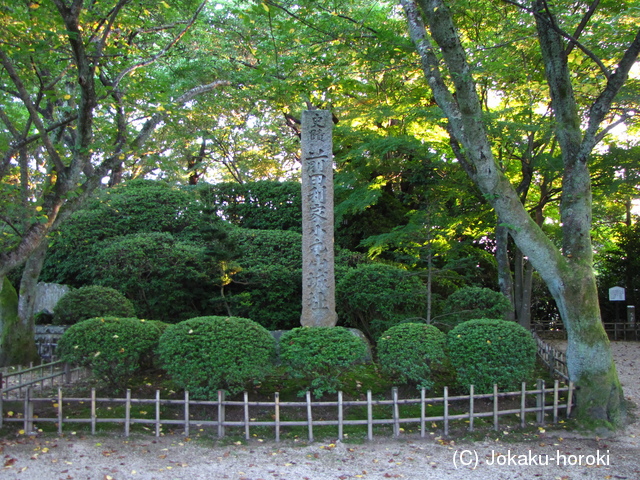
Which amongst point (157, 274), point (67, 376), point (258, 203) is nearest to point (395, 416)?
point (67, 376)

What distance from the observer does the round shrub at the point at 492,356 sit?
6316mm

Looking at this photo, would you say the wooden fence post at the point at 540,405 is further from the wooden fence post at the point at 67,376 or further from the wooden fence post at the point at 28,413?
the wooden fence post at the point at 67,376

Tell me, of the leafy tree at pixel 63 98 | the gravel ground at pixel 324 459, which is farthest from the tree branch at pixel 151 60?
the gravel ground at pixel 324 459

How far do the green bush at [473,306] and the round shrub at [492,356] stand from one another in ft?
6.84

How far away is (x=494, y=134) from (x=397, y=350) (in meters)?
4.52

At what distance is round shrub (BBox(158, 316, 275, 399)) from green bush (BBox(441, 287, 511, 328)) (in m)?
3.79

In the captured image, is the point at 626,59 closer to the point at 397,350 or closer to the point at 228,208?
the point at 397,350

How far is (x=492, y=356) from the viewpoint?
20.8 ft

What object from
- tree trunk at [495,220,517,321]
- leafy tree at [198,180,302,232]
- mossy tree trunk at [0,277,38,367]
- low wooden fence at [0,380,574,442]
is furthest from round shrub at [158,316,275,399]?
leafy tree at [198,180,302,232]

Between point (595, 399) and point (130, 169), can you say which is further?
point (130, 169)

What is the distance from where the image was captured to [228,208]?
14.2 metres

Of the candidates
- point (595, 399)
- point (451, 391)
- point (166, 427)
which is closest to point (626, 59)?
point (595, 399)

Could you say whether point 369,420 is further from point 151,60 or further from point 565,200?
point 151,60

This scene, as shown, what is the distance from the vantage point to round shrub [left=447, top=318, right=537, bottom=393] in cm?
632
